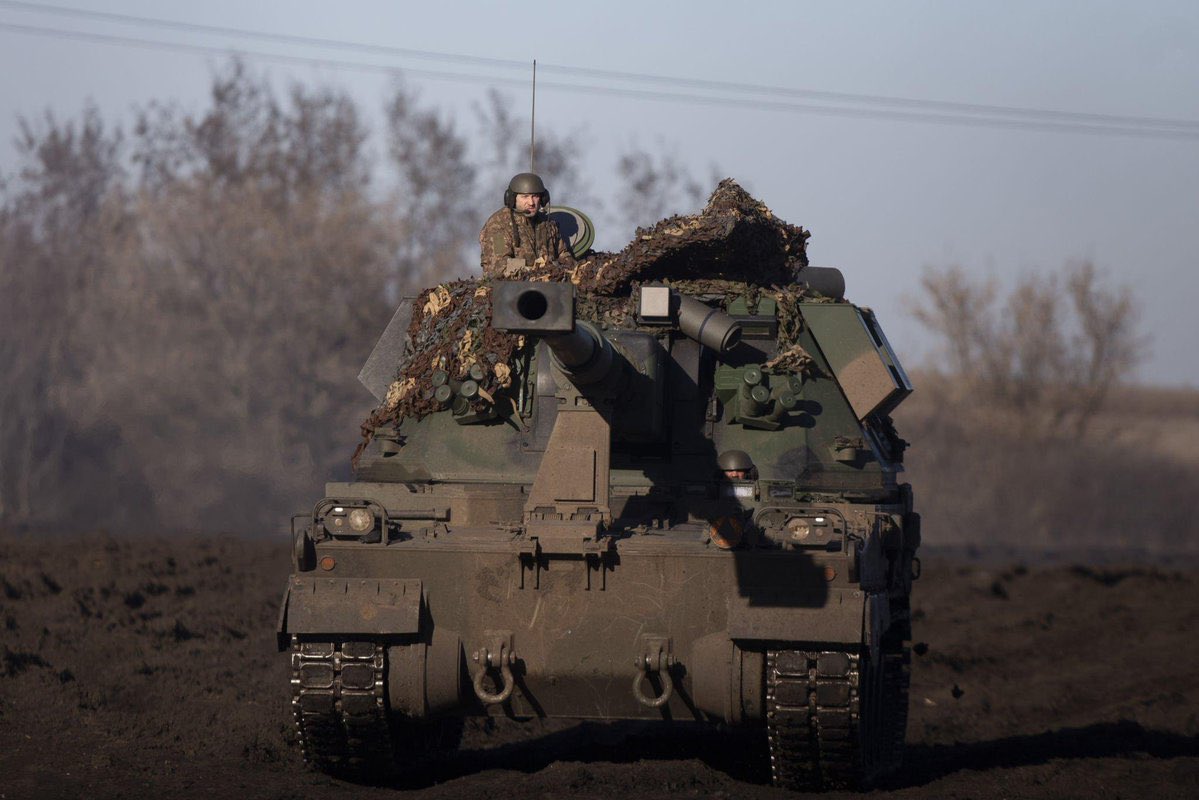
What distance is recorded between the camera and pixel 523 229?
13383 mm

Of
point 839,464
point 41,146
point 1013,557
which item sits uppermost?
point 41,146

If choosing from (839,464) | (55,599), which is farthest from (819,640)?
(55,599)

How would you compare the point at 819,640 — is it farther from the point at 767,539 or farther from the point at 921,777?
the point at 921,777

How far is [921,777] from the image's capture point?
10.9 m

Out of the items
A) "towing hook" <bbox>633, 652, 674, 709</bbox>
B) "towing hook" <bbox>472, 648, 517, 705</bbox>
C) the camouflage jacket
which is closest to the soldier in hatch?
the camouflage jacket

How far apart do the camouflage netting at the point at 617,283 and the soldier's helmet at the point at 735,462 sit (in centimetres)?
93

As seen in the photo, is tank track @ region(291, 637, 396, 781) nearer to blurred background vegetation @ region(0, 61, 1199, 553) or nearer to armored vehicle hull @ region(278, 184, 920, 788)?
armored vehicle hull @ region(278, 184, 920, 788)

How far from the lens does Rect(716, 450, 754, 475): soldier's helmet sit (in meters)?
10.6

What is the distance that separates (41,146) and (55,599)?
21144mm

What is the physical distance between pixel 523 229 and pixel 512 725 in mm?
3707

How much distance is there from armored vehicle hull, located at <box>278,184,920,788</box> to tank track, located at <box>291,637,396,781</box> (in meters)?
0.01

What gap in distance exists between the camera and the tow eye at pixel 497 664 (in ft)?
30.8

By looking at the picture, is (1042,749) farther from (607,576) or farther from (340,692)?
(340,692)

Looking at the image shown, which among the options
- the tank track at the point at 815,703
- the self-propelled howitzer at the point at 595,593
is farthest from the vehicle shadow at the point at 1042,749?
the tank track at the point at 815,703
